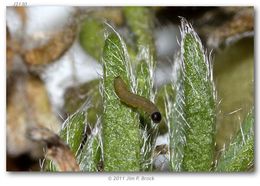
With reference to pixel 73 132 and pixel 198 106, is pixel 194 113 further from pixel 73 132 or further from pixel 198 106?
pixel 73 132

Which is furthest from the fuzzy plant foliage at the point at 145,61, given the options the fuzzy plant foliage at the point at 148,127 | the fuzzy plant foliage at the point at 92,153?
the fuzzy plant foliage at the point at 92,153

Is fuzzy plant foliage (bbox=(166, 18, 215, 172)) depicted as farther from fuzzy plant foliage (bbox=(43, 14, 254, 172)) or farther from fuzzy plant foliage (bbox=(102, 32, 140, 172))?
fuzzy plant foliage (bbox=(102, 32, 140, 172))

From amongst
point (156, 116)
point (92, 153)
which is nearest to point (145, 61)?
point (156, 116)

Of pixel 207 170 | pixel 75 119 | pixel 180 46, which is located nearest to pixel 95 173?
pixel 75 119

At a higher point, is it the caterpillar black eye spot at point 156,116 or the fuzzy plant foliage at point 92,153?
the caterpillar black eye spot at point 156,116

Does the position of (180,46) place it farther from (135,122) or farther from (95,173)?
(95,173)

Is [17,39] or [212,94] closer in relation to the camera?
[212,94]

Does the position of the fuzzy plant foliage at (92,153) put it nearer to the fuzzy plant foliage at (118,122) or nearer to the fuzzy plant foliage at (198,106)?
the fuzzy plant foliage at (118,122)
